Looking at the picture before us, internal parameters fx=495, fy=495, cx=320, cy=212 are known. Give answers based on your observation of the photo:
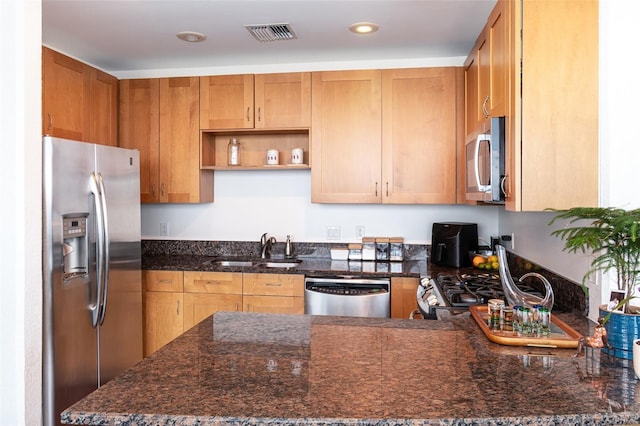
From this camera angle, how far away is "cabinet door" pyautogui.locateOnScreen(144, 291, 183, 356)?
11.3 ft

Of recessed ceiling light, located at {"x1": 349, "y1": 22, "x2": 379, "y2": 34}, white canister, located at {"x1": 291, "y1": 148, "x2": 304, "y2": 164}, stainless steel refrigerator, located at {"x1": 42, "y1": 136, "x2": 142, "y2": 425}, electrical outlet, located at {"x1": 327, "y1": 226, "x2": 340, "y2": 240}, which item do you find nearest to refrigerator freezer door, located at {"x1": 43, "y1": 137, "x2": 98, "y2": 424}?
stainless steel refrigerator, located at {"x1": 42, "y1": 136, "x2": 142, "y2": 425}

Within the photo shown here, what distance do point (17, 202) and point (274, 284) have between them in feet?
5.32

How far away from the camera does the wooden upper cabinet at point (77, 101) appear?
9.78 feet

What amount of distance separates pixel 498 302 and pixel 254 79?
98.4 inches

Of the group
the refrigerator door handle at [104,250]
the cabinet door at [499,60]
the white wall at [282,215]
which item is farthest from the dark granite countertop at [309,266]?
the cabinet door at [499,60]

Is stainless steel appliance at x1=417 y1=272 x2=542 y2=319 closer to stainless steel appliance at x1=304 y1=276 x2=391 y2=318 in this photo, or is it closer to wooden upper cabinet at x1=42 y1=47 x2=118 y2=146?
stainless steel appliance at x1=304 y1=276 x2=391 y2=318

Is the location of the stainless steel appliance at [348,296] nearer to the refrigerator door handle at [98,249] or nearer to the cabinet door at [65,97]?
the refrigerator door handle at [98,249]

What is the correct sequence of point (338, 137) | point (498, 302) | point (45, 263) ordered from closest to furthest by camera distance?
point (498, 302) < point (45, 263) < point (338, 137)

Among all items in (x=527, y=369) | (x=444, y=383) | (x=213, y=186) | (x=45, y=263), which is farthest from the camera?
(x=213, y=186)

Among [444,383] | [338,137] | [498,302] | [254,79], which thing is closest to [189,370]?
[444,383]

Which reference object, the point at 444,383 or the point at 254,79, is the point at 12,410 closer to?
the point at 444,383

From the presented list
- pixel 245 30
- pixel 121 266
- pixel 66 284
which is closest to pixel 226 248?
pixel 121 266

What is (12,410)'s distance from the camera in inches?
84.9

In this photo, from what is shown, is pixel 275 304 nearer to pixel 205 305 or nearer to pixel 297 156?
pixel 205 305
